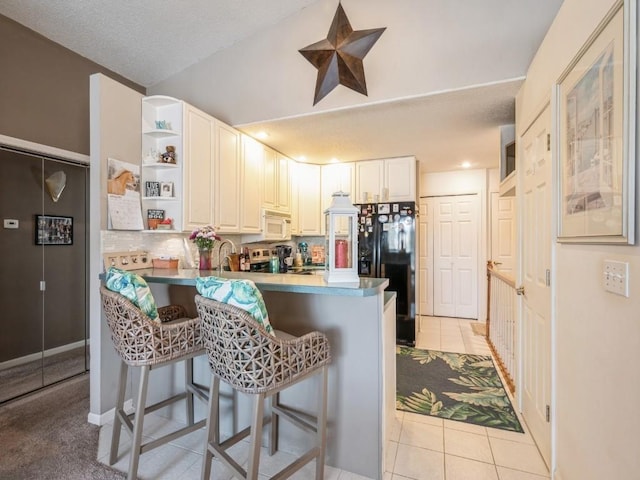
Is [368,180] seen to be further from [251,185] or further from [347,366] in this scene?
[347,366]

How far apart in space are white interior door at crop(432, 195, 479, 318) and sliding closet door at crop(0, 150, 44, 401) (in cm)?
527

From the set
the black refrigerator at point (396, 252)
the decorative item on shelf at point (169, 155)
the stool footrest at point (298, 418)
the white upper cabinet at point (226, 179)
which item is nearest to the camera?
the stool footrest at point (298, 418)

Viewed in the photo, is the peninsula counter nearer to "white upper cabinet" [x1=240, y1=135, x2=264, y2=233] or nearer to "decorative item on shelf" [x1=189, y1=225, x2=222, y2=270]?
"decorative item on shelf" [x1=189, y1=225, x2=222, y2=270]

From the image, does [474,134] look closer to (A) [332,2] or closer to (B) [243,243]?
(A) [332,2]

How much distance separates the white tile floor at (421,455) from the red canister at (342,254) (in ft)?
3.84

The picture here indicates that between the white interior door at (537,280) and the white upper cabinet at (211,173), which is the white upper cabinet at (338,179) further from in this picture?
the white interior door at (537,280)

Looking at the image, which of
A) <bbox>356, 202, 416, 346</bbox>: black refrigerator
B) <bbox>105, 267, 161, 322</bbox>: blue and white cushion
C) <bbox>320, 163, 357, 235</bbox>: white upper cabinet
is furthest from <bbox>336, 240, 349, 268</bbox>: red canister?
<bbox>320, 163, 357, 235</bbox>: white upper cabinet

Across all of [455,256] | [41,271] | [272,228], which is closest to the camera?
[41,271]

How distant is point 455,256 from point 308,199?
2.62m

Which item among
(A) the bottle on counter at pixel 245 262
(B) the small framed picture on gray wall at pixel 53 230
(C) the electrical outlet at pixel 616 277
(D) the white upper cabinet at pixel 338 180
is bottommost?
(A) the bottle on counter at pixel 245 262

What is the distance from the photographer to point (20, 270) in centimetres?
323

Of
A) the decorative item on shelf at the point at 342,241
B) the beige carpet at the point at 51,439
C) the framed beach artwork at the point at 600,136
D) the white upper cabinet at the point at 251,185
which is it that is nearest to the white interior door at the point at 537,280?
the framed beach artwork at the point at 600,136

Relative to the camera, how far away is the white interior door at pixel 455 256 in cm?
514

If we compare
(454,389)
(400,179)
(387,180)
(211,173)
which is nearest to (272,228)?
(211,173)
